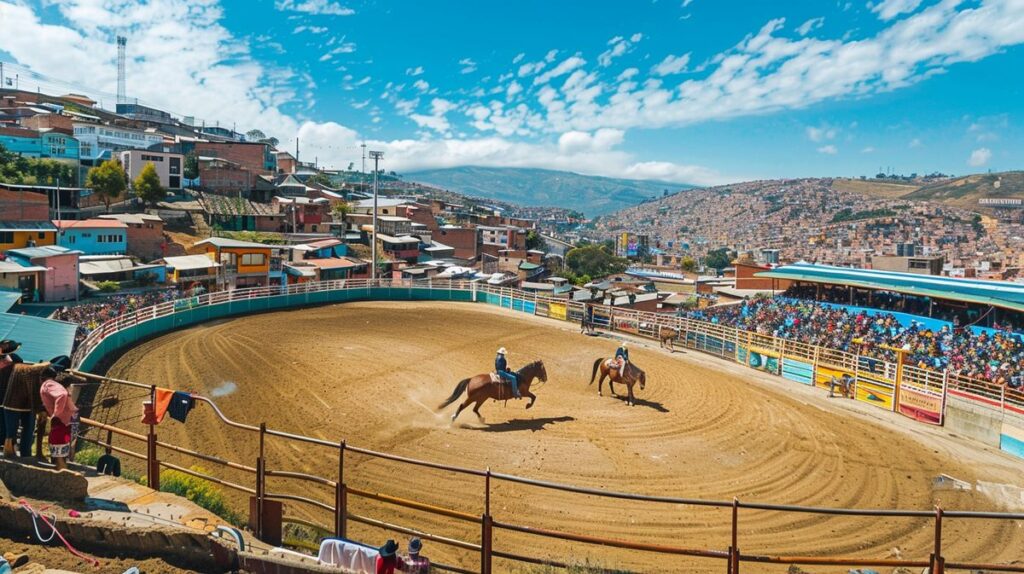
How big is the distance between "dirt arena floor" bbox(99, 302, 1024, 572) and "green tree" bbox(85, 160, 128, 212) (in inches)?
1251

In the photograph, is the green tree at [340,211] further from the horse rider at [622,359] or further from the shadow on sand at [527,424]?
the shadow on sand at [527,424]

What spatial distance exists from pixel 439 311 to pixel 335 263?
1549 cm

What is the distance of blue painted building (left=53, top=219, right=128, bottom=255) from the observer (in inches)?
1387

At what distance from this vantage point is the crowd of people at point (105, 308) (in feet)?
74.9

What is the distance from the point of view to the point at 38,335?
1419 cm

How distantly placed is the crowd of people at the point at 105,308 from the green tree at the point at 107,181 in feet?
69.9

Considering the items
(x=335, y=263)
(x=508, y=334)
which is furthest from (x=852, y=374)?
(x=335, y=263)

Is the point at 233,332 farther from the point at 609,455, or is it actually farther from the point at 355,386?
the point at 609,455

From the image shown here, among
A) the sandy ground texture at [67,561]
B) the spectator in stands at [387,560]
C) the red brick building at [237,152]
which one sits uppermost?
the red brick building at [237,152]

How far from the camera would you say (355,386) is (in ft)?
56.4

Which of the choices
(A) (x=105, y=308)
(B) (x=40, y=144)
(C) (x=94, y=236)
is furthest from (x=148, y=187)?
(A) (x=105, y=308)

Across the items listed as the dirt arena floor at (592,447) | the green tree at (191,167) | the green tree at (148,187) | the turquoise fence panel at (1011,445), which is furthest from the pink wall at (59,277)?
the green tree at (191,167)

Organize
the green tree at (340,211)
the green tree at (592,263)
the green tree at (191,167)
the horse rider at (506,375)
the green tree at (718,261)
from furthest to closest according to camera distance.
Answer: the green tree at (718,261)
the green tree at (592,263)
the green tree at (191,167)
the green tree at (340,211)
the horse rider at (506,375)

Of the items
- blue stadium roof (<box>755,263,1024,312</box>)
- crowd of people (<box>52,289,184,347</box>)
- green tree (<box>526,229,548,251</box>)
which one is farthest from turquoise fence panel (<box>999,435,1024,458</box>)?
green tree (<box>526,229,548,251</box>)
